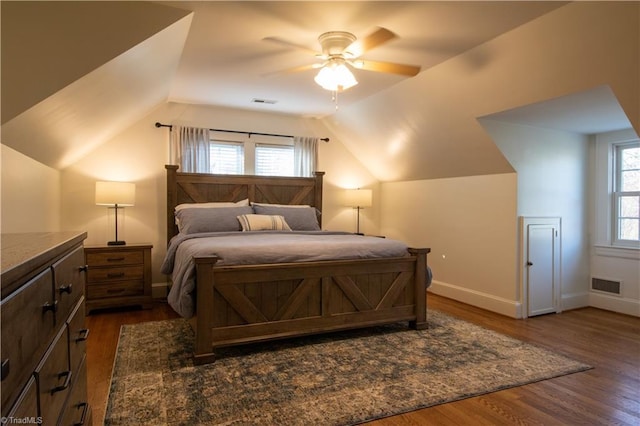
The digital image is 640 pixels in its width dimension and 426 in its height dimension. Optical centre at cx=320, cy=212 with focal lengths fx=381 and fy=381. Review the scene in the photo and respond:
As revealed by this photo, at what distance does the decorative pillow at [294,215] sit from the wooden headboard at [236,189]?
1.26 feet

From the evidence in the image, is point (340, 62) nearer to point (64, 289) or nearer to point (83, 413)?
point (64, 289)

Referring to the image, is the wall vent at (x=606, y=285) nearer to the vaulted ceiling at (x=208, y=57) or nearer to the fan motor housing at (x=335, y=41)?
the vaulted ceiling at (x=208, y=57)

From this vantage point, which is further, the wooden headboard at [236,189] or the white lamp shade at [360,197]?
the white lamp shade at [360,197]

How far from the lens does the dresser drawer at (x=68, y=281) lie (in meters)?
1.20

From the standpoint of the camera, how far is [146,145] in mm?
4766

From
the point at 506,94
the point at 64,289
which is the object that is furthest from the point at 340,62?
the point at 64,289

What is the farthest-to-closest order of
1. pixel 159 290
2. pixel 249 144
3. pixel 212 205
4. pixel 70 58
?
pixel 249 144
pixel 159 290
pixel 212 205
pixel 70 58

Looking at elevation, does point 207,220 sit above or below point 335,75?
below

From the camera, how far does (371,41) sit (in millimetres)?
2666

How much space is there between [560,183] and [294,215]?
10.4 feet

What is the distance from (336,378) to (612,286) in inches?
149

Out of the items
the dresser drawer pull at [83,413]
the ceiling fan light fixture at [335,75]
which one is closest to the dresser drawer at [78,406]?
the dresser drawer pull at [83,413]

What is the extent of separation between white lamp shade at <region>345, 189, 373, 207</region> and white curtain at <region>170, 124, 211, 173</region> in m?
2.06

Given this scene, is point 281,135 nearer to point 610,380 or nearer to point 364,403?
point 364,403
